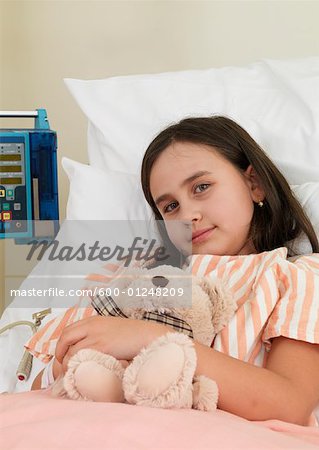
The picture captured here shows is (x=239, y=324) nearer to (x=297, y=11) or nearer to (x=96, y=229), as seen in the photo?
(x=96, y=229)

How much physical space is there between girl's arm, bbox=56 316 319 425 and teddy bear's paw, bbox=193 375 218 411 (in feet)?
0.07

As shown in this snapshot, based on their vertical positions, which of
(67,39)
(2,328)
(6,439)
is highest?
(67,39)

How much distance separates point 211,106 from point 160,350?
2.82 feet

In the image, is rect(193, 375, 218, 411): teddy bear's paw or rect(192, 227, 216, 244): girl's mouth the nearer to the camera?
rect(193, 375, 218, 411): teddy bear's paw

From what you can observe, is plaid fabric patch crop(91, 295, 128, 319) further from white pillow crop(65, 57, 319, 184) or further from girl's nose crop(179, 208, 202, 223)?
white pillow crop(65, 57, 319, 184)

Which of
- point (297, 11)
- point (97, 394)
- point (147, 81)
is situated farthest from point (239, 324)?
point (297, 11)

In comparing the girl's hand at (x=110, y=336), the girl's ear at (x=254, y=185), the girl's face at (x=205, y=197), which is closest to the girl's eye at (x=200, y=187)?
the girl's face at (x=205, y=197)

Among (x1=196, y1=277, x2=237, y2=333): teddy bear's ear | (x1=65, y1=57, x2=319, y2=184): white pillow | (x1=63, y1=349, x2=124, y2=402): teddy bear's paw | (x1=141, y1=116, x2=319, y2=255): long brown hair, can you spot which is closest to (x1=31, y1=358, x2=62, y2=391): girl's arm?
(x1=63, y1=349, x2=124, y2=402): teddy bear's paw

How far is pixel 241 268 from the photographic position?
1003mm

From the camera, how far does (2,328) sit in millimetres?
1263

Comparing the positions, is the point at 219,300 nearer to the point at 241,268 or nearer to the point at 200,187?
the point at 241,268

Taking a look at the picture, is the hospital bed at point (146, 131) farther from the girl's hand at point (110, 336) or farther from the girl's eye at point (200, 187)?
the girl's hand at point (110, 336)

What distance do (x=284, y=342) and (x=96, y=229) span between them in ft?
2.04

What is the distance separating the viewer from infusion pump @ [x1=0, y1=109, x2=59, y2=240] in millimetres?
1501
